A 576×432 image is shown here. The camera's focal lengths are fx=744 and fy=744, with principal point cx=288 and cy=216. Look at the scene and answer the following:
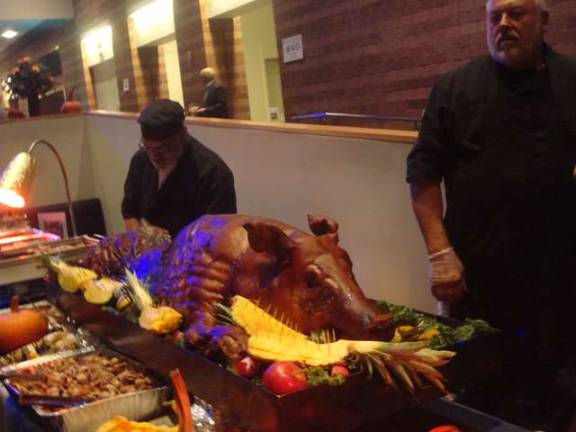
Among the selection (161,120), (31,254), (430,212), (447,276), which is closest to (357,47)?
(31,254)

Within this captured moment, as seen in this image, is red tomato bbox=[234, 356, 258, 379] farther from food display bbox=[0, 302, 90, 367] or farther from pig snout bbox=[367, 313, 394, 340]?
food display bbox=[0, 302, 90, 367]

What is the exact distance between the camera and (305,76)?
20.9 ft

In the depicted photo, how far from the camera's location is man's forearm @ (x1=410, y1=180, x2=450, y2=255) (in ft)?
6.30

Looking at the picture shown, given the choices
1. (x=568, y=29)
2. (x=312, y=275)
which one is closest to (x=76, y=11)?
(x=568, y=29)

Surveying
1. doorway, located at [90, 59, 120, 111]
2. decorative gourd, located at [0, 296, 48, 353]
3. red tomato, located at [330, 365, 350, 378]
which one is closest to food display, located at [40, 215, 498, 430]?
red tomato, located at [330, 365, 350, 378]

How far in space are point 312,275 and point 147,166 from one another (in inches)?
62.3

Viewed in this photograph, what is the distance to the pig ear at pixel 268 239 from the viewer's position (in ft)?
4.88

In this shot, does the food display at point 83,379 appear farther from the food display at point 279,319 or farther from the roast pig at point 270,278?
the roast pig at point 270,278

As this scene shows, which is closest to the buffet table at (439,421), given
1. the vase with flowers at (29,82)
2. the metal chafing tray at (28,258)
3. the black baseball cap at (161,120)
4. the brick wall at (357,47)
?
the black baseball cap at (161,120)

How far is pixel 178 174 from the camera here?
2.54 metres

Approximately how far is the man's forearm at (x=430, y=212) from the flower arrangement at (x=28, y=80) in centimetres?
475

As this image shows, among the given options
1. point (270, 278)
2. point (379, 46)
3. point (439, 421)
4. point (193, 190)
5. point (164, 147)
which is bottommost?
point (439, 421)

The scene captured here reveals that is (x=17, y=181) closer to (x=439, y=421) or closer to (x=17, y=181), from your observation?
(x=17, y=181)

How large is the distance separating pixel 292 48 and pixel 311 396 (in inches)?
220
